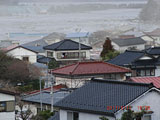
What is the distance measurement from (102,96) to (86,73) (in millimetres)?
4379

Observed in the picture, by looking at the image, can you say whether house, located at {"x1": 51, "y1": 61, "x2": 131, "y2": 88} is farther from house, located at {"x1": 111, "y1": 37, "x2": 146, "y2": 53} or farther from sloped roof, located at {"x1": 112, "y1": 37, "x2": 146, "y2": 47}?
sloped roof, located at {"x1": 112, "y1": 37, "x2": 146, "y2": 47}

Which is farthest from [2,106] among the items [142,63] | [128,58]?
[128,58]

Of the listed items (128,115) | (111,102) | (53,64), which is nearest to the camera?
(128,115)

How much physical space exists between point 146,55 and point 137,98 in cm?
489

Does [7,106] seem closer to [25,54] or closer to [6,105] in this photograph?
[6,105]

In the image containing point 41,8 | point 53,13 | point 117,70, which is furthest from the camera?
point 41,8

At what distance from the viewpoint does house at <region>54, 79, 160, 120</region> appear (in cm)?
351

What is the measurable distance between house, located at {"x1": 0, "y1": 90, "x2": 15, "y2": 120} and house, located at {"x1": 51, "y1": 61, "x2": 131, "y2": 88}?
287 cm

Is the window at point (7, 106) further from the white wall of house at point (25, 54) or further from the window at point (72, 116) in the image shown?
the white wall of house at point (25, 54)

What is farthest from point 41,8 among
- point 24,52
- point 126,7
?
point 24,52

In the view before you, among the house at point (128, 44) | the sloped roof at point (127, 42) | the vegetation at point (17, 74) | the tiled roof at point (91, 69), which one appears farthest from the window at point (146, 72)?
the sloped roof at point (127, 42)

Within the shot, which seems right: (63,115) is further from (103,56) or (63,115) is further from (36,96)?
(103,56)

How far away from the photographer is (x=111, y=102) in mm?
3561

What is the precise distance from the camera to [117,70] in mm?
8094
